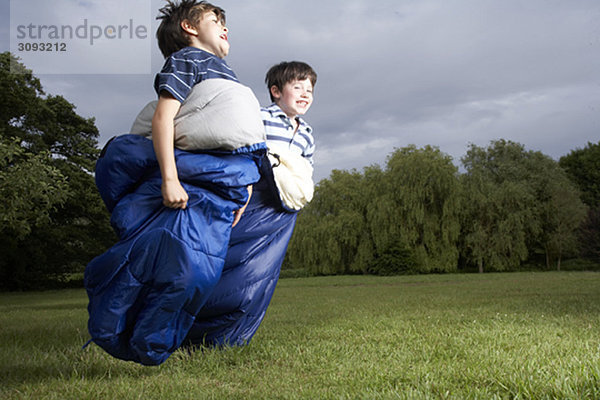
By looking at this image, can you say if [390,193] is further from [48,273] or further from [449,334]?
[449,334]

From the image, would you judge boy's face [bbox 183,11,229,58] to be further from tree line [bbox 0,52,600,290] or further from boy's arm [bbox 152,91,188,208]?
tree line [bbox 0,52,600,290]

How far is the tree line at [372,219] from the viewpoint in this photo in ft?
74.3

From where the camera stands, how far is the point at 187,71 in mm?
3018

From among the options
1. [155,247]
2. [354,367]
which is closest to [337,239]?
[354,367]

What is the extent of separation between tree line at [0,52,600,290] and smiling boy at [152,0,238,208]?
62.5 ft

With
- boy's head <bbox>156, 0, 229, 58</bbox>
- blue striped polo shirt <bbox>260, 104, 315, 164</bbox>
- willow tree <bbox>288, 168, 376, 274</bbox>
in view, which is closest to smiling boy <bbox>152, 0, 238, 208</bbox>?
boy's head <bbox>156, 0, 229, 58</bbox>

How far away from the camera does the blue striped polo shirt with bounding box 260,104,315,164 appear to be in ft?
12.7

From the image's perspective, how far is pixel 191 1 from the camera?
3.34 meters

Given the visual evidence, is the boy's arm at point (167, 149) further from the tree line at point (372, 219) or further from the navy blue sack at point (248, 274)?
the tree line at point (372, 219)

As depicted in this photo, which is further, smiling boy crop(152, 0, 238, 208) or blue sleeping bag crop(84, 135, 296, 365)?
smiling boy crop(152, 0, 238, 208)

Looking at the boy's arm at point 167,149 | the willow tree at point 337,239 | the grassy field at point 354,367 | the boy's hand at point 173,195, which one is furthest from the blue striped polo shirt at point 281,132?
the willow tree at point 337,239

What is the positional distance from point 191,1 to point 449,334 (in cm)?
352

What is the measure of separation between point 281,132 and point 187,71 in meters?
1.10

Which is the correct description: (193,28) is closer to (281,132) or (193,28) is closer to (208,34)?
(208,34)
